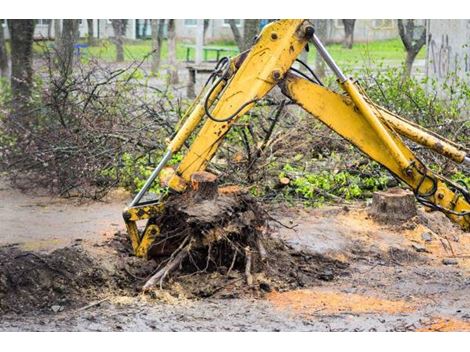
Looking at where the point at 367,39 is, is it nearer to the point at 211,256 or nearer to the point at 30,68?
the point at 30,68

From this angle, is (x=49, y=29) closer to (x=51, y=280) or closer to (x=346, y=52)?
(x=346, y=52)

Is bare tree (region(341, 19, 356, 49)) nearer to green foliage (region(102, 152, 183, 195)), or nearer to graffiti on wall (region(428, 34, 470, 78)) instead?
graffiti on wall (region(428, 34, 470, 78))

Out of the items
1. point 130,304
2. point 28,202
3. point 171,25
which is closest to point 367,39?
point 171,25

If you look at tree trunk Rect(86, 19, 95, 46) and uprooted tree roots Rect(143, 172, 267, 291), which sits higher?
tree trunk Rect(86, 19, 95, 46)

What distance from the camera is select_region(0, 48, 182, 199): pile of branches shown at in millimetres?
10992

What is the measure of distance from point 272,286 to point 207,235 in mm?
684

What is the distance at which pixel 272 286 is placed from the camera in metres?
7.33

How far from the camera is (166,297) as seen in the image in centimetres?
694

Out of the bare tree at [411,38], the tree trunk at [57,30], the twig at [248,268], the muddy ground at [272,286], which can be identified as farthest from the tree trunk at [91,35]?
the bare tree at [411,38]

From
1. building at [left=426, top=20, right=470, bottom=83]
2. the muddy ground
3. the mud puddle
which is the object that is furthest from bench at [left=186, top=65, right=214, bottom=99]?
the mud puddle

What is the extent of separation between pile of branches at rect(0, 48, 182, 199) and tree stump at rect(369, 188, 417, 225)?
3.12 meters

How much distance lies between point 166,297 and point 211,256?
0.66 metres

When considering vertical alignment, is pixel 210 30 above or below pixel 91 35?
below

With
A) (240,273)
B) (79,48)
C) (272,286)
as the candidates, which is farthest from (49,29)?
(272,286)
